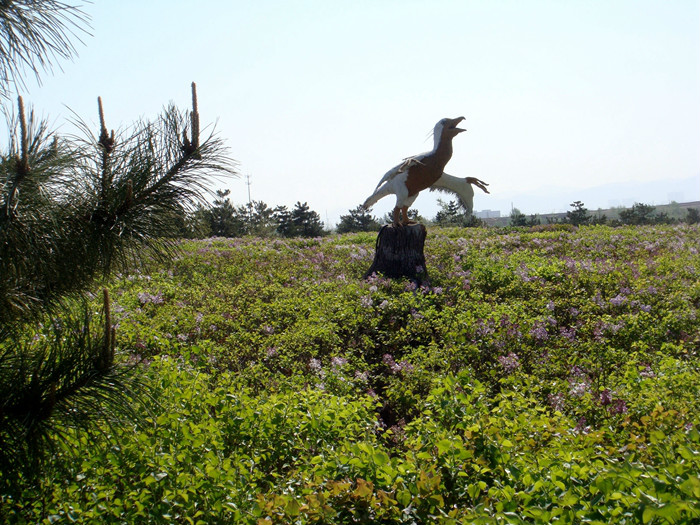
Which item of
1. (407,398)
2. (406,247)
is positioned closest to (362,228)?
(406,247)

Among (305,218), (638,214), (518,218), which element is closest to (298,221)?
(305,218)

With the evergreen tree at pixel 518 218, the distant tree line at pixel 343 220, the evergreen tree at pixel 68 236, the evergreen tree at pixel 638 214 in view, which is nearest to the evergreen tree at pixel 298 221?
the distant tree line at pixel 343 220

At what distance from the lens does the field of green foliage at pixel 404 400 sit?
1999mm

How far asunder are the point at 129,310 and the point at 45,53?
15.7 ft

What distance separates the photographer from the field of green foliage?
6.56 feet

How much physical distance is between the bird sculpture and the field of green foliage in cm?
130

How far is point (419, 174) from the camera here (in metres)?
7.96

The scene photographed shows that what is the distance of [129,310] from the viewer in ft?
19.9

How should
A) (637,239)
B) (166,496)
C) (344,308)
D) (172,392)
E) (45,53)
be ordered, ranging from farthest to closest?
(637,239), (344,308), (172,392), (166,496), (45,53)

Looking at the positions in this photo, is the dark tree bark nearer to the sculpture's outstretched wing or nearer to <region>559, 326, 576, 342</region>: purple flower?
the sculpture's outstretched wing

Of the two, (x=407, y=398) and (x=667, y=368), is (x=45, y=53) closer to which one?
(x=407, y=398)

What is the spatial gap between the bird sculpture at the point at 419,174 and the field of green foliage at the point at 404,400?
130cm

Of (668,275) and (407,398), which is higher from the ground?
(668,275)

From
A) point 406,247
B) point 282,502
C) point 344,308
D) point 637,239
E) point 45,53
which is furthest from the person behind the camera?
point 637,239
